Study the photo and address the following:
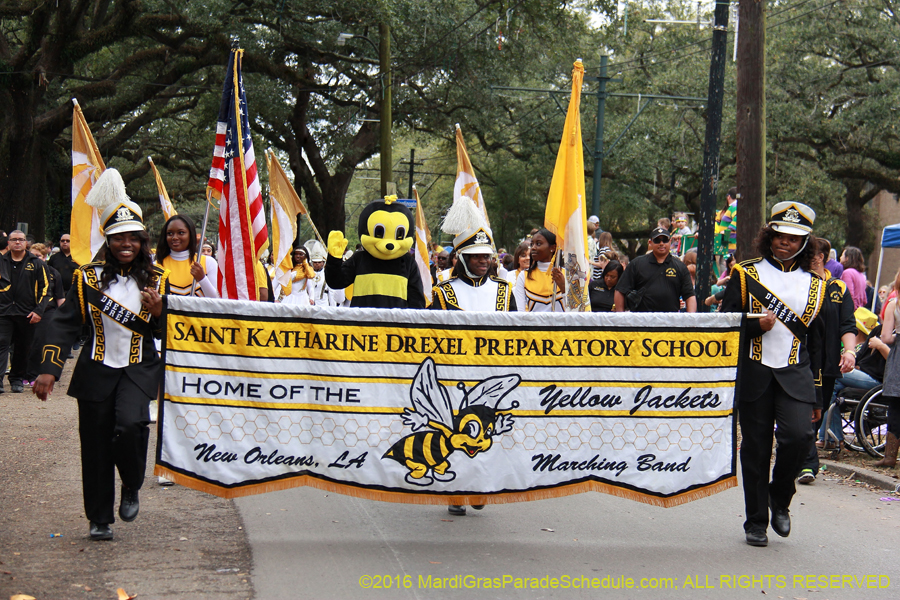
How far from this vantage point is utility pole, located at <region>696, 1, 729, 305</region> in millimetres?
11711

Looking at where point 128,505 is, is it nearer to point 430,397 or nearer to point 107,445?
point 107,445

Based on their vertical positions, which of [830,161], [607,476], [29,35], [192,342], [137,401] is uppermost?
[29,35]

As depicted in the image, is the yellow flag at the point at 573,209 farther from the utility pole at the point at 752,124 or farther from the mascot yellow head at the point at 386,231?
the utility pole at the point at 752,124

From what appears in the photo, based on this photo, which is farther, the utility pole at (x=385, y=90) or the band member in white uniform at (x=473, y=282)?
the utility pole at (x=385, y=90)

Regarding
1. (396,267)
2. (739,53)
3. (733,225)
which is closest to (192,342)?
(396,267)

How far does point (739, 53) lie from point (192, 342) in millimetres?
7716

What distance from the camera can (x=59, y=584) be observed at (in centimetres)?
468

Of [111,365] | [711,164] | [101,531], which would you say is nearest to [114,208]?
[111,365]

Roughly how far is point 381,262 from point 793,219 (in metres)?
Result: 2.87

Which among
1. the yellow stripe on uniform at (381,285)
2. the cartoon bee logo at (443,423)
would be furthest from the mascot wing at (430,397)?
the yellow stripe on uniform at (381,285)

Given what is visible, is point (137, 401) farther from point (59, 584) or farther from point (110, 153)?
point (110, 153)

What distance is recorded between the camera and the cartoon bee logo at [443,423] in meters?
5.51

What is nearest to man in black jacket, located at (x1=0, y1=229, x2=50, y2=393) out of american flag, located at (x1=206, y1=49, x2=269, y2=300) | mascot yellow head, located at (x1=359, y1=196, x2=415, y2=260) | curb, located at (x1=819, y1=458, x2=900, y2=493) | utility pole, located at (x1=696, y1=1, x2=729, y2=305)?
american flag, located at (x1=206, y1=49, x2=269, y2=300)

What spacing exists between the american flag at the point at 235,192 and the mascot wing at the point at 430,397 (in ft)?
6.66
